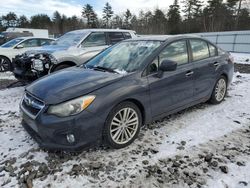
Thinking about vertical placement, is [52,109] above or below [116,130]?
above

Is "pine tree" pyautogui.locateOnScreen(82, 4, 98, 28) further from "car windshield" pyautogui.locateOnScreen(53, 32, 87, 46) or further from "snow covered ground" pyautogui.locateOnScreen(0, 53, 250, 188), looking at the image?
"snow covered ground" pyautogui.locateOnScreen(0, 53, 250, 188)

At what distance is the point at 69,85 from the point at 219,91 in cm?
340

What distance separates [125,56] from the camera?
3730mm

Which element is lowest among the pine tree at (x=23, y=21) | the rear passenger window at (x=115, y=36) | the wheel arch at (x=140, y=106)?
the wheel arch at (x=140, y=106)

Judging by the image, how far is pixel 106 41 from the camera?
23.1 ft

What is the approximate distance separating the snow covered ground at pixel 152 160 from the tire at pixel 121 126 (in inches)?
4.9

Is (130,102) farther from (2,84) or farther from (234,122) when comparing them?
(2,84)

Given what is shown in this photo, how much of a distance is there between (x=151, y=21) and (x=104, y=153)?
52419 millimetres

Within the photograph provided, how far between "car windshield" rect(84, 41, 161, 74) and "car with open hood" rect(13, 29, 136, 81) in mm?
2064

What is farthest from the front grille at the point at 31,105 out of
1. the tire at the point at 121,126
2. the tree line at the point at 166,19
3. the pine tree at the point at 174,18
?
the pine tree at the point at 174,18

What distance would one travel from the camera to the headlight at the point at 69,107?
2.62 meters

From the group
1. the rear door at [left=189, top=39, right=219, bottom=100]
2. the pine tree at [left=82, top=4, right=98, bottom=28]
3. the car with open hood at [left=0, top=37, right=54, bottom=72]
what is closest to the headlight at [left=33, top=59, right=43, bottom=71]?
the rear door at [left=189, top=39, right=219, bottom=100]

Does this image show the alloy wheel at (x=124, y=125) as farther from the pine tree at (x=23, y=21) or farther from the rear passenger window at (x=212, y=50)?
the pine tree at (x=23, y=21)

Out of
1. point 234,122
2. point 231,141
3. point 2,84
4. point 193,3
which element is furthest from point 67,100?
point 193,3
